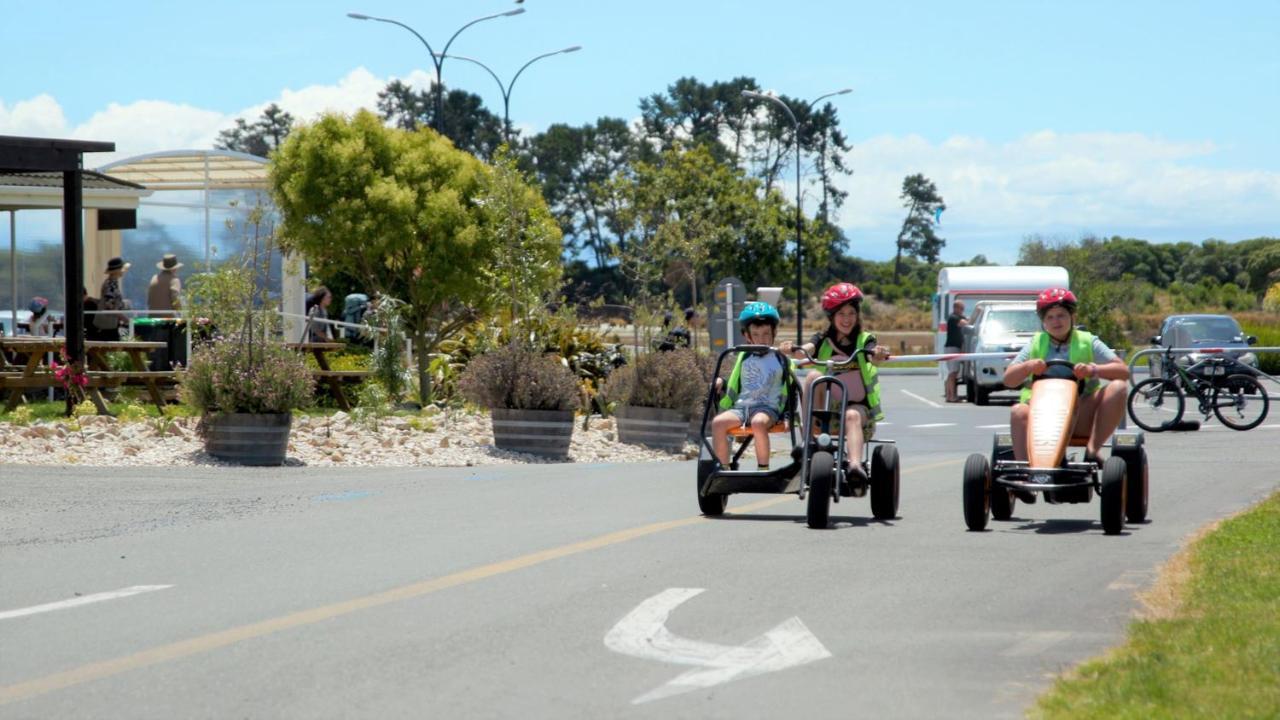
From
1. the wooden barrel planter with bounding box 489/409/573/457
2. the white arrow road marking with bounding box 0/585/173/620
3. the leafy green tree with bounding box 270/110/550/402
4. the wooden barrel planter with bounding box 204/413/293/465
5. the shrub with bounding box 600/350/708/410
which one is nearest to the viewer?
the white arrow road marking with bounding box 0/585/173/620

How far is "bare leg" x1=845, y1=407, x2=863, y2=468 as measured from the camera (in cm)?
1055

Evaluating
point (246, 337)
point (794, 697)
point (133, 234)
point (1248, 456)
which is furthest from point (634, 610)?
point (133, 234)

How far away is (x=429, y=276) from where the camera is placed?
26.7m

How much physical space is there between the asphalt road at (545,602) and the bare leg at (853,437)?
445mm

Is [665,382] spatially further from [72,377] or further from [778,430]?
[778,430]

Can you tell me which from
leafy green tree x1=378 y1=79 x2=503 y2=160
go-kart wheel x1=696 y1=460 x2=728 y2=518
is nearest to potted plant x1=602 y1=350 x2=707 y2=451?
go-kart wheel x1=696 y1=460 x2=728 y2=518

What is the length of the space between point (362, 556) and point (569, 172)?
290ft

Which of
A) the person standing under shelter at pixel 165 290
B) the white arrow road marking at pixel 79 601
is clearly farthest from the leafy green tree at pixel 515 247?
the white arrow road marking at pixel 79 601

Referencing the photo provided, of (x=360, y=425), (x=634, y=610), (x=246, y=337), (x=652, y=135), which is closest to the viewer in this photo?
(x=634, y=610)

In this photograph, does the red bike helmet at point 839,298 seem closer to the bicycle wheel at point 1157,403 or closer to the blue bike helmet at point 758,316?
the blue bike helmet at point 758,316

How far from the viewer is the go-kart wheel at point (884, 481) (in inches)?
422

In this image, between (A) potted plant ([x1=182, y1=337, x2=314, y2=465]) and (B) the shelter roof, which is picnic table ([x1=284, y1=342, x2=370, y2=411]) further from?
(B) the shelter roof

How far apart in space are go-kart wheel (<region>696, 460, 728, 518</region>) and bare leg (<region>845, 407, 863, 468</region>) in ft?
2.91

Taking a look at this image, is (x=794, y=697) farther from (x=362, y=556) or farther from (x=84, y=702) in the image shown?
(x=362, y=556)
